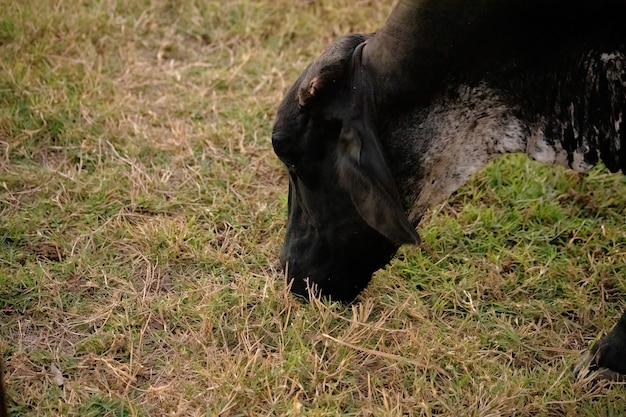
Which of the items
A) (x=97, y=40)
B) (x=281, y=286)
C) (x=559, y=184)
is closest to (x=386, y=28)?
(x=281, y=286)

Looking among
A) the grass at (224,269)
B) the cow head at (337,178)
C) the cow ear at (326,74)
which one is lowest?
the grass at (224,269)

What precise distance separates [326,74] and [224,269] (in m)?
1.24

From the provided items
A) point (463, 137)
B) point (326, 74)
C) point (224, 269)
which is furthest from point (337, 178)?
point (224, 269)

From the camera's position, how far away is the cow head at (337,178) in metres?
3.13

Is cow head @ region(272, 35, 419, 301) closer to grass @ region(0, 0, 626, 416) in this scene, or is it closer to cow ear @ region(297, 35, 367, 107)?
cow ear @ region(297, 35, 367, 107)

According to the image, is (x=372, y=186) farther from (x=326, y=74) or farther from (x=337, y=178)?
(x=326, y=74)

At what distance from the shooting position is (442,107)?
10.7 feet

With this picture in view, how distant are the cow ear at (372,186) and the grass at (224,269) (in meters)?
0.60

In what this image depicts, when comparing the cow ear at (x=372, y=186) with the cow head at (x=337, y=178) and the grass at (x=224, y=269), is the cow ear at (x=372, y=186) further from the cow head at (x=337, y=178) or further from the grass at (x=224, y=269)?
the grass at (x=224, y=269)

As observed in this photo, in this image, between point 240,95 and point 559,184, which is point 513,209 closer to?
point 559,184

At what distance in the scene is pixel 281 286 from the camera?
3832mm

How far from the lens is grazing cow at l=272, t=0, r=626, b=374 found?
3.11 m

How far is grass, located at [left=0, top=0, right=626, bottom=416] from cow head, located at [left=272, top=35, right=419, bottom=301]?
Answer: 0.21 m

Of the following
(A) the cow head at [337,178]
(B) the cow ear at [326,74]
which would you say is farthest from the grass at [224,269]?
(B) the cow ear at [326,74]
